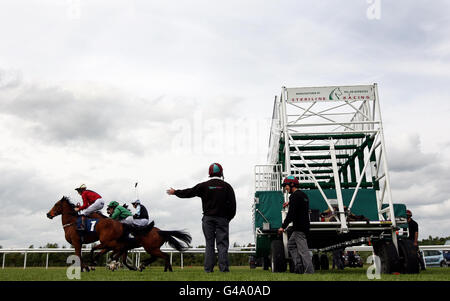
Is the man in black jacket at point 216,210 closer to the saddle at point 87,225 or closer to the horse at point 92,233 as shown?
the horse at point 92,233

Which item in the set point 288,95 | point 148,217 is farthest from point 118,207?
point 288,95

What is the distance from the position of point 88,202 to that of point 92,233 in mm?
1003

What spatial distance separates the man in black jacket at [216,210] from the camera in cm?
791

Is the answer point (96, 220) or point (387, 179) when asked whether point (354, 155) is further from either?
point (96, 220)

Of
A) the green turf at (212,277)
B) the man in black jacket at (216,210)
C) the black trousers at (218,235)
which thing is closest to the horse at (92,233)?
the green turf at (212,277)

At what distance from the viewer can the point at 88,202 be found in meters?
10.8

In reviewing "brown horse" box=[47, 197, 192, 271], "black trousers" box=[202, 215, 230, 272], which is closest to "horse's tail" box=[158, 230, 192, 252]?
"brown horse" box=[47, 197, 192, 271]

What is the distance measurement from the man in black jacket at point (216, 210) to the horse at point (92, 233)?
2.82 meters

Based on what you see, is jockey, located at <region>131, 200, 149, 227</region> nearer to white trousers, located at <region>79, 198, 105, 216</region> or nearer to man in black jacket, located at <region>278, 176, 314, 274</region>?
white trousers, located at <region>79, 198, 105, 216</region>

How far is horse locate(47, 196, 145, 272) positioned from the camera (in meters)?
9.96

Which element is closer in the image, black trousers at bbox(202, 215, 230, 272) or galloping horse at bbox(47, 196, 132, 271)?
black trousers at bbox(202, 215, 230, 272)

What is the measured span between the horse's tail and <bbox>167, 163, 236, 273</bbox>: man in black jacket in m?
3.10
